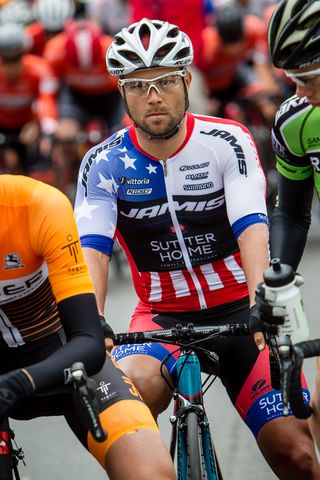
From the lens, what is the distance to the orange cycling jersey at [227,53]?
15031 millimetres

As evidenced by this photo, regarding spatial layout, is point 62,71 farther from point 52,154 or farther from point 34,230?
point 34,230

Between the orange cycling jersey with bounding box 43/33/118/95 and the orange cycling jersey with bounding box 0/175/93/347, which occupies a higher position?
the orange cycling jersey with bounding box 0/175/93/347

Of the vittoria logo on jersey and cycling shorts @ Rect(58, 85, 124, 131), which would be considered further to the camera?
cycling shorts @ Rect(58, 85, 124, 131)

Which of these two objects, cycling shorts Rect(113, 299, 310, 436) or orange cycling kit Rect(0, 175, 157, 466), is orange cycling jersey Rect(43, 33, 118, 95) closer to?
cycling shorts Rect(113, 299, 310, 436)

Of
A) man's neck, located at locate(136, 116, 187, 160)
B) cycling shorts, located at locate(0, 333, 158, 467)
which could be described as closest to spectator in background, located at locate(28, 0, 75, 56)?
man's neck, located at locate(136, 116, 187, 160)

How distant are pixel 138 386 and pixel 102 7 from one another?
43.7ft

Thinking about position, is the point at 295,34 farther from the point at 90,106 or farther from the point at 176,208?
the point at 90,106

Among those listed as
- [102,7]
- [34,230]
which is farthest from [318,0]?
[102,7]

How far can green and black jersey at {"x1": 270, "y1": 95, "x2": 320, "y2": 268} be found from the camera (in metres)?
5.46

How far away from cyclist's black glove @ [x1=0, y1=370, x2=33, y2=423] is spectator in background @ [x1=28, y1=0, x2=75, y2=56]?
41.6 feet

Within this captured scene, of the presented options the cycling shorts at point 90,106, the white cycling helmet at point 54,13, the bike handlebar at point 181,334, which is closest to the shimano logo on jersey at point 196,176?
the bike handlebar at point 181,334

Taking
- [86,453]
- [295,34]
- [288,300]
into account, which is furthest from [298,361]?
[86,453]

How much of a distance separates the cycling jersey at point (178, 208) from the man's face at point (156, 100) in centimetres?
21

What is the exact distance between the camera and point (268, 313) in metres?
4.66
